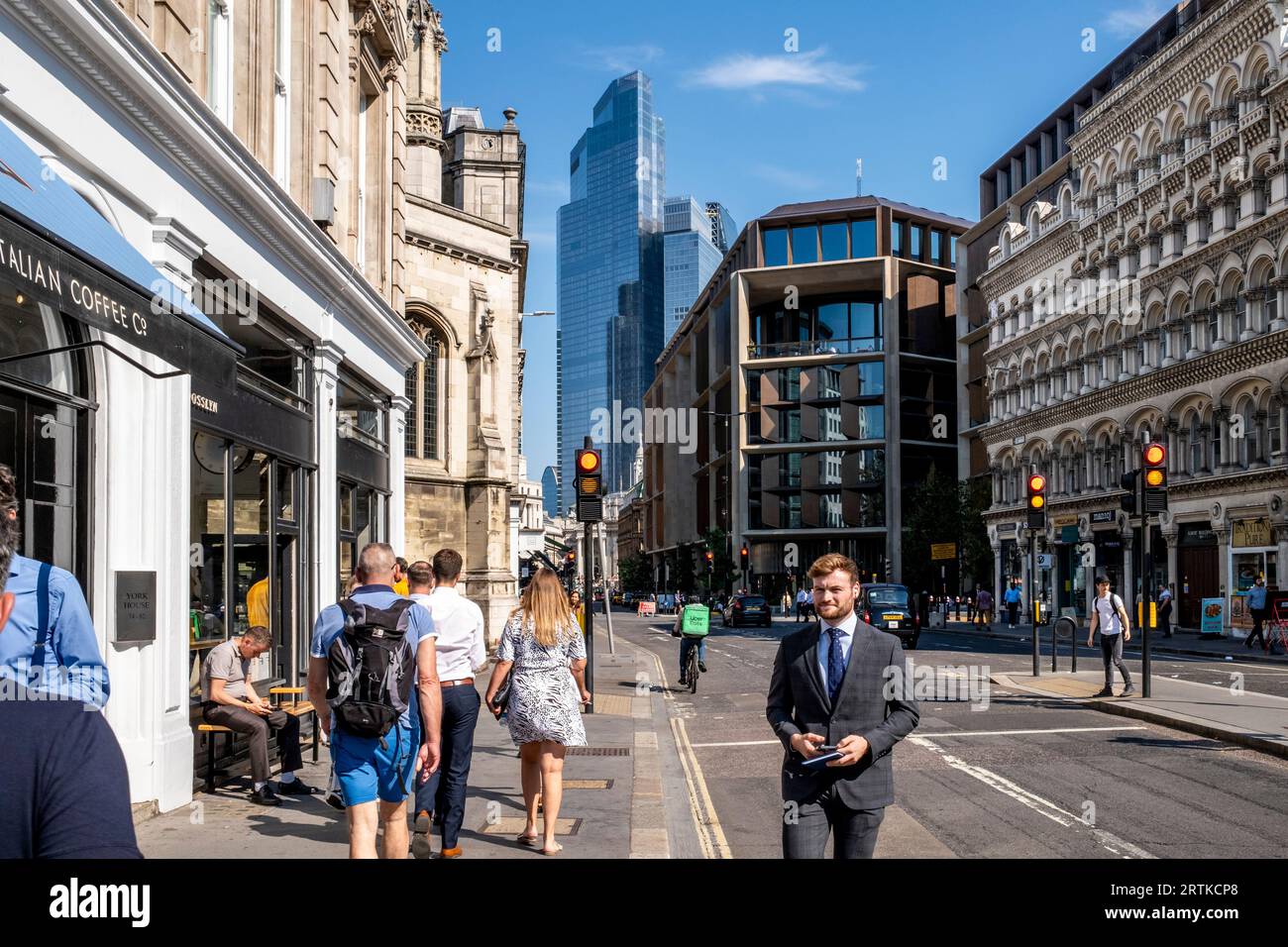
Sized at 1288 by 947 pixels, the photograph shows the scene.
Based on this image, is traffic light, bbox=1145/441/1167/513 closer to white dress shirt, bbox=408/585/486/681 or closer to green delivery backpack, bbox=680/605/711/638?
green delivery backpack, bbox=680/605/711/638

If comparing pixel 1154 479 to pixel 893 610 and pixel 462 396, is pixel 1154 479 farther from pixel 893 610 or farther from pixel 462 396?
pixel 462 396

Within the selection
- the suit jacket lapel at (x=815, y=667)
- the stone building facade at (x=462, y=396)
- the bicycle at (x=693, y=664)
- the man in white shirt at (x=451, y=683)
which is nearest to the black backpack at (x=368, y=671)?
the man in white shirt at (x=451, y=683)

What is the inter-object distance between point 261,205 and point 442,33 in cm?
2654

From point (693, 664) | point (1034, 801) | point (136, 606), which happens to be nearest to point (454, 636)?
point (136, 606)

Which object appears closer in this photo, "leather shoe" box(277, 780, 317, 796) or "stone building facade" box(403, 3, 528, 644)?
"leather shoe" box(277, 780, 317, 796)

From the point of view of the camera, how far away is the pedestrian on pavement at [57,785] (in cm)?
201

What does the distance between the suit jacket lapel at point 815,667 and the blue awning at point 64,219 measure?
12.5 feet

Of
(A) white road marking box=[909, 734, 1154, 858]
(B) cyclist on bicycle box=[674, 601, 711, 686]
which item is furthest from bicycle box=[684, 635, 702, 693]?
(A) white road marking box=[909, 734, 1154, 858]

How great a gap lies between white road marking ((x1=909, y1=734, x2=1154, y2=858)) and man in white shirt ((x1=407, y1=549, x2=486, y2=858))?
4.18 meters

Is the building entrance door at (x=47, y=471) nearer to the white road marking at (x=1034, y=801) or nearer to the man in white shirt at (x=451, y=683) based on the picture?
the man in white shirt at (x=451, y=683)

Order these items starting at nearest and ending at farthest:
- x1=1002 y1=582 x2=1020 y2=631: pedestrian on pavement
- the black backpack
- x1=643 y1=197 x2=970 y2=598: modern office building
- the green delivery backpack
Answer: the black backpack
the green delivery backpack
x1=1002 y1=582 x2=1020 y2=631: pedestrian on pavement
x1=643 y1=197 x2=970 y2=598: modern office building

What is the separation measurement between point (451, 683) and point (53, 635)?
5.14m

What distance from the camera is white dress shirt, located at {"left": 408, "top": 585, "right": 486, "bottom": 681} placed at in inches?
317

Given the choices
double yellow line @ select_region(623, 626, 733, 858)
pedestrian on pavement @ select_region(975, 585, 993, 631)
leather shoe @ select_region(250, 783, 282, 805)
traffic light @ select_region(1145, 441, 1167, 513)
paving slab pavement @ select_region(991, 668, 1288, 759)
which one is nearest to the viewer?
double yellow line @ select_region(623, 626, 733, 858)
